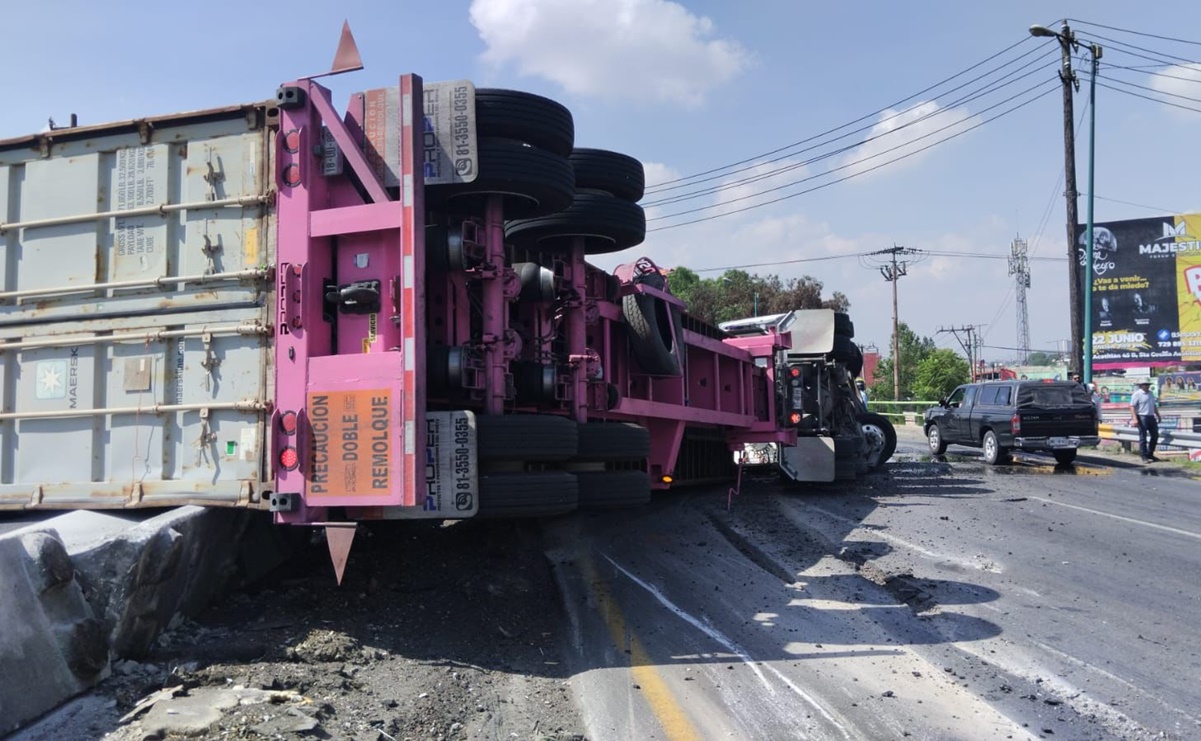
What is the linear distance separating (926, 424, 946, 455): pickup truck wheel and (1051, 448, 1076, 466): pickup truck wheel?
10.8 ft

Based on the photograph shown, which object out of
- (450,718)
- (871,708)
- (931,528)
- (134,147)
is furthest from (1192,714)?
(134,147)

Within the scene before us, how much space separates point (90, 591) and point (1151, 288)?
42495 mm

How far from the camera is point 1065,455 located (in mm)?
17203

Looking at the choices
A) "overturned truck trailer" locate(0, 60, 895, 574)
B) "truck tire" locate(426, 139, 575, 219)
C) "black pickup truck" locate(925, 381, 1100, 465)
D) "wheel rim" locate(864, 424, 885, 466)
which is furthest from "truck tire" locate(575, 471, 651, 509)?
"black pickup truck" locate(925, 381, 1100, 465)

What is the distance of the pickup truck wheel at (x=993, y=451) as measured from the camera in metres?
18.0

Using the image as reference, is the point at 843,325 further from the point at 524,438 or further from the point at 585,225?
the point at 524,438

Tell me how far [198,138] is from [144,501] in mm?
2292

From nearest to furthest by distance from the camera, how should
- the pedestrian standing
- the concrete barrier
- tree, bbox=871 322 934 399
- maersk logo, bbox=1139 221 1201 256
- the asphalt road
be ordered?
1. the concrete barrier
2. the asphalt road
3. the pedestrian standing
4. maersk logo, bbox=1139 221 1201 256
5. tree, bbox=871 322 934 399

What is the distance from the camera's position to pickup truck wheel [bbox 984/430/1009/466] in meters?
18.0

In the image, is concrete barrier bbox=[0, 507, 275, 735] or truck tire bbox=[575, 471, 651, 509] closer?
concrete barrier bbox=[0, 507, 275, 735]

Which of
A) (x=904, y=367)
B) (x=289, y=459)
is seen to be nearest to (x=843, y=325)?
(x=289, y=459)

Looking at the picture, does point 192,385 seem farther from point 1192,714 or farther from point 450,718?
point 1192,714

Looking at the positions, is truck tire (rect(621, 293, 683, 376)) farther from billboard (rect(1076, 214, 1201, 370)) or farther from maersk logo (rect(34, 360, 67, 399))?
billboard (rect(1076, 214, 1201, 370))

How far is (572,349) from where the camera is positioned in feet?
22.1
